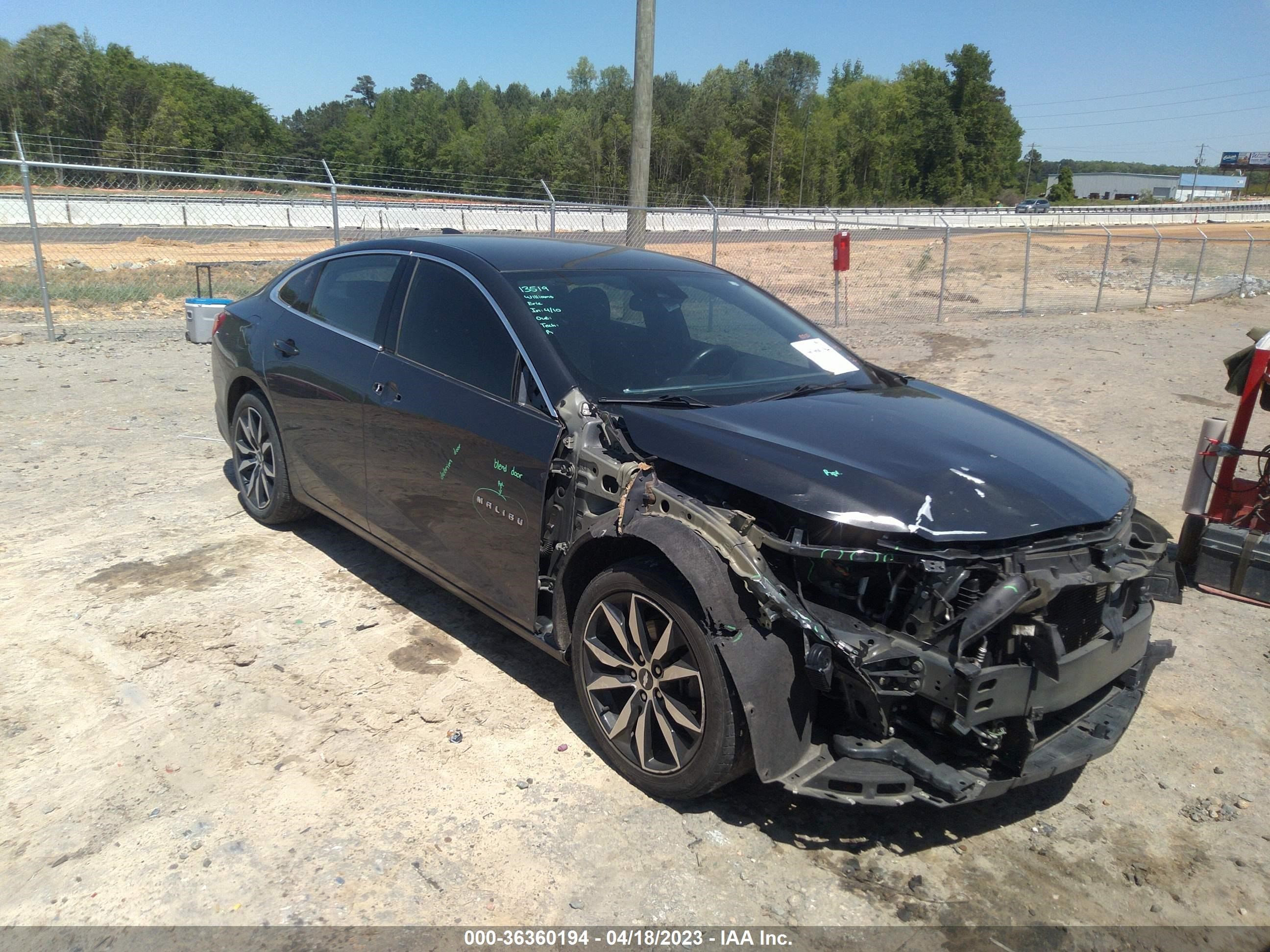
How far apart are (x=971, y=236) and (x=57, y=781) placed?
41804 mm

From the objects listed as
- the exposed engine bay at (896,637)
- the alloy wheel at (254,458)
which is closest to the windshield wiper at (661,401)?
the exposed engine bay at (896,637)

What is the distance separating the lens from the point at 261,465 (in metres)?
5.39

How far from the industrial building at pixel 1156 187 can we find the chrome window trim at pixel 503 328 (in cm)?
10885

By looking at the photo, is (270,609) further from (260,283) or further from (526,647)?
(260,283)

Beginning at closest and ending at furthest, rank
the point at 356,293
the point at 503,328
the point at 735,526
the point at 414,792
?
the point at 735,526, the point at 414,792, the point at 503,328, the point at 356,293

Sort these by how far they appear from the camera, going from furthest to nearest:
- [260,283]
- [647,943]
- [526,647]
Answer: [260,283], [526,647], [647,943]

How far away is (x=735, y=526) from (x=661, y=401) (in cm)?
76

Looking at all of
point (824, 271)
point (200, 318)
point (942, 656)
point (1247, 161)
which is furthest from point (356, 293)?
point (1247, 161)

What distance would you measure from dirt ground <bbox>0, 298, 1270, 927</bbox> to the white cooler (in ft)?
21.4

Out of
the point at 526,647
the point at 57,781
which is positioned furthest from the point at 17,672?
the point at 526,647

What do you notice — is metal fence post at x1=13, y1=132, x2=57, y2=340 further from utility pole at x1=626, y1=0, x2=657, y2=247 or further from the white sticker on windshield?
the white sticker on windshield

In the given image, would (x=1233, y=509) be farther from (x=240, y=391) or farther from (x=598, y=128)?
(x=598, y=128)

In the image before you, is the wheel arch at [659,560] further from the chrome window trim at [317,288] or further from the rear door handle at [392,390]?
the chrome window trim at [317,288]

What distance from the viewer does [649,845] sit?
9.71 ft
